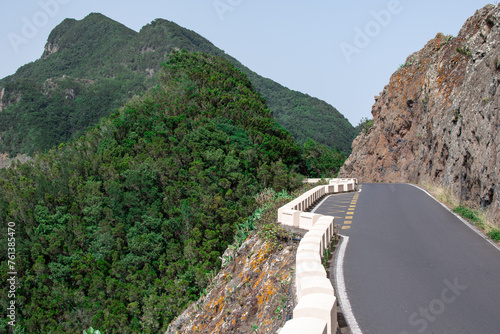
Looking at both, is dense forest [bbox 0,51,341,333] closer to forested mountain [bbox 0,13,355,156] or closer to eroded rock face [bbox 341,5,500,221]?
eroded rock face [bbox 341,5,500,221]

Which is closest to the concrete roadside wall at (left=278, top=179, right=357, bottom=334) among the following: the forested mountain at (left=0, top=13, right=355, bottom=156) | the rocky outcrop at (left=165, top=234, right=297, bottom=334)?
the rocky outcrop at (left=165, top=234, right=297, bottom=334)

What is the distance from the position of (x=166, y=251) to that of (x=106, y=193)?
11851 mm

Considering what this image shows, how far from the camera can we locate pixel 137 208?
43125 millimetres

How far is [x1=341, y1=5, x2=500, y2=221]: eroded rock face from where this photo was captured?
Result: 1268cm

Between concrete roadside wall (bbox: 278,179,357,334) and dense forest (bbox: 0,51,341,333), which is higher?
concrete roadside wall (bbox: 278,179,357,334)

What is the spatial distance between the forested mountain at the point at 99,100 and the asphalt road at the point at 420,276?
92.3 metres

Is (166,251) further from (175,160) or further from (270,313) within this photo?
(270,313)

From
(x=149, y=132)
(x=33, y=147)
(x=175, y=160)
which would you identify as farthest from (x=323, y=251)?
(x=33, y=147)

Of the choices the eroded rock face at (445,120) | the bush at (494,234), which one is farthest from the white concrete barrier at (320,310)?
the eroded rock face at (445,120)

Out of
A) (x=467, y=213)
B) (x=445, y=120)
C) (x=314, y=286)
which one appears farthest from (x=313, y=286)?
(x=445, y=120)

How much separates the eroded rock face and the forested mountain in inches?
2985

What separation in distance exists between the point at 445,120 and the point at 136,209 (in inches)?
1248

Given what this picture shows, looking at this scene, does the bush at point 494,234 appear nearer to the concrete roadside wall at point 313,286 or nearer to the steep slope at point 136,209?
the concrete roadside wall at point 313,286

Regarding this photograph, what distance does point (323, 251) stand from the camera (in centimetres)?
816
